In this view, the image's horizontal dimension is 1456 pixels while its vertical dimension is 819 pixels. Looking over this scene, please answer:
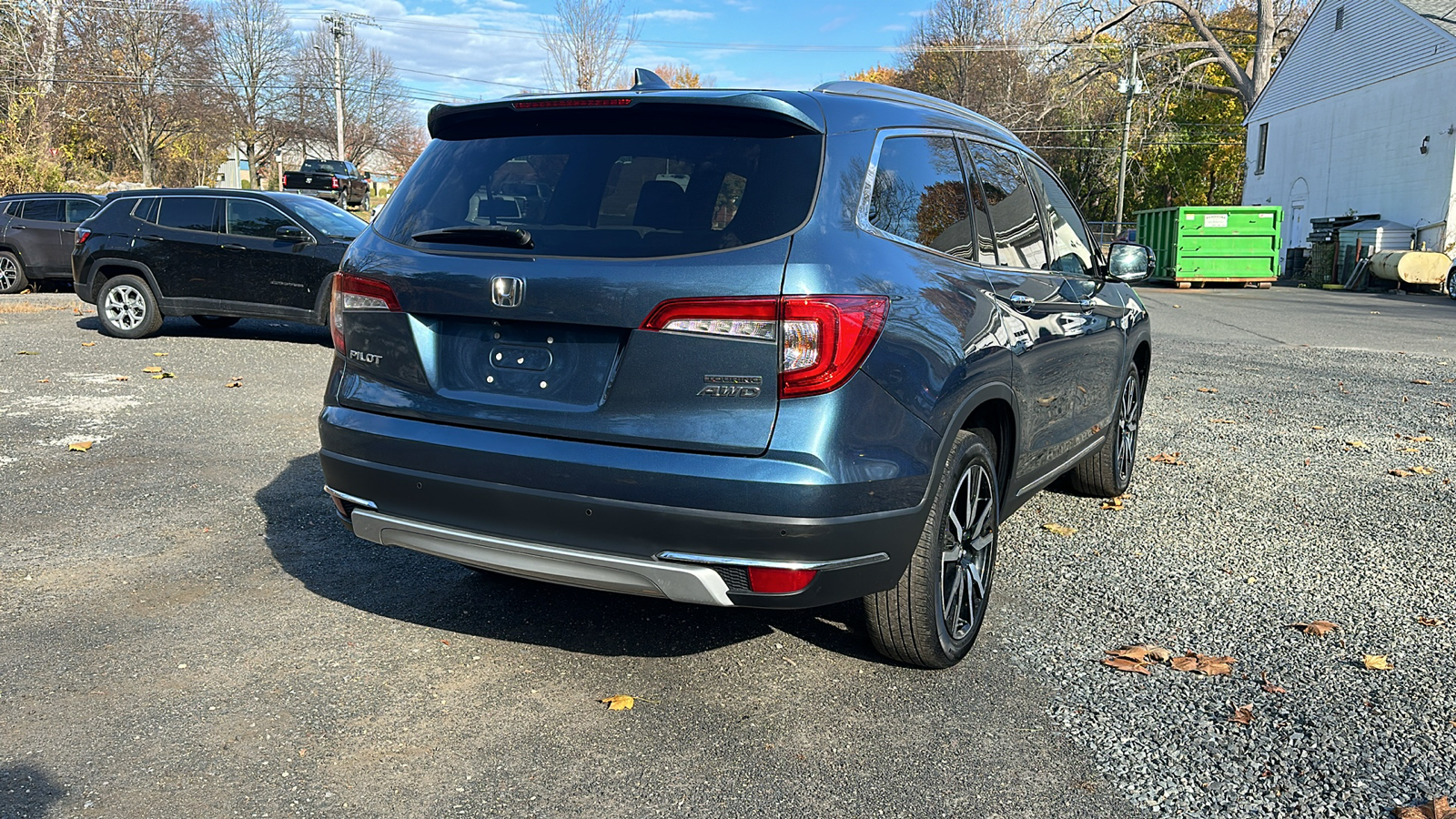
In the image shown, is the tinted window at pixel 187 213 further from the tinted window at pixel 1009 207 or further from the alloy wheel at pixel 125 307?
the tinted window at pixel 1009 207

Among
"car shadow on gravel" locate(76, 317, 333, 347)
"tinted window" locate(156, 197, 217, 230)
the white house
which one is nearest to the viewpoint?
"tinted window" locate(156, 197, 217, 230)

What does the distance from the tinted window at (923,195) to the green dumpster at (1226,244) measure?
86.3 feet

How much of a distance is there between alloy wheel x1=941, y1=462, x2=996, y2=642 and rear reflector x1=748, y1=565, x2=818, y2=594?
0.66 m

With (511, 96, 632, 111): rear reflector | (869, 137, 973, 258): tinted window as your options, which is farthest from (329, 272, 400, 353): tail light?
(869, 137, 973, 258): tinted window

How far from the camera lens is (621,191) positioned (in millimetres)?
3275

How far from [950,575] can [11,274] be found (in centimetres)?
1948

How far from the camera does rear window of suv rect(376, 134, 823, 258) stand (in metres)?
3.11

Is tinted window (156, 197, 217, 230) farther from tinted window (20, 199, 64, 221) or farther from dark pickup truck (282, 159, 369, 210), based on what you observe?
dark pickup truck (282, 159, 369, 210)

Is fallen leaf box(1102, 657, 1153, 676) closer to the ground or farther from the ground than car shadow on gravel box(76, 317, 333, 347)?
closer to the ground

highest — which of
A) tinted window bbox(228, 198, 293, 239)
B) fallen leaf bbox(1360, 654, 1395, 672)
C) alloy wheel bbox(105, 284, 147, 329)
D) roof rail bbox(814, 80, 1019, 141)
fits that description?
roof rail bbox(814, 80, 1019, 141)

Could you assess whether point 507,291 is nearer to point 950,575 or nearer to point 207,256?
point 950,575

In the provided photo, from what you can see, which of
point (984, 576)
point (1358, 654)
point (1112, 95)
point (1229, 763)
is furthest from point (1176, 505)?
point (1112, 95)

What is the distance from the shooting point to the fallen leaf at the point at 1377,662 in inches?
150

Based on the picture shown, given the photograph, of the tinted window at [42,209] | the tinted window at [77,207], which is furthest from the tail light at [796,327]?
the tinted window at [42,209]
